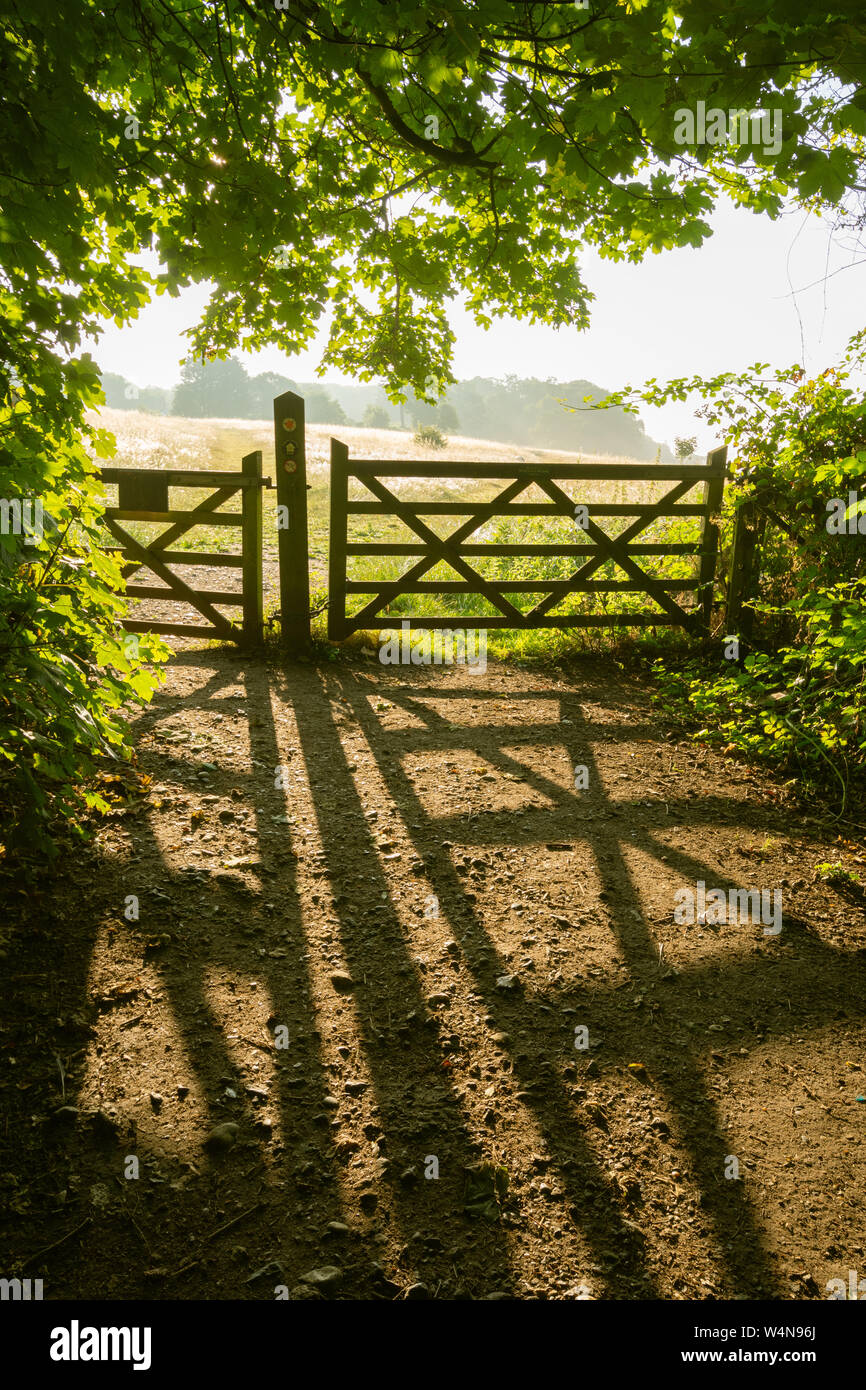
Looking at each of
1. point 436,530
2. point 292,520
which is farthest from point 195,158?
point 436,530

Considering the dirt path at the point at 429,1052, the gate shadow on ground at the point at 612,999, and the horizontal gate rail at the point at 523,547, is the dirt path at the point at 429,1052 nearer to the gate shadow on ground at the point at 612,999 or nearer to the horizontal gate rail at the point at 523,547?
the gate shadow on ground at the point at 612,999

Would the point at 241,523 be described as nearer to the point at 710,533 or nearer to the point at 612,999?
the point at 710,533

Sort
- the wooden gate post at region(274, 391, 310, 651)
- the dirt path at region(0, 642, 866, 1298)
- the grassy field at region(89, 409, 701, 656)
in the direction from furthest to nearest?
the grassy field at region(89, 409, 701, 656) < the wooden gate post at region(274, 391, 310, 651) < the dirt path at region(0, 642, 866, 1298)

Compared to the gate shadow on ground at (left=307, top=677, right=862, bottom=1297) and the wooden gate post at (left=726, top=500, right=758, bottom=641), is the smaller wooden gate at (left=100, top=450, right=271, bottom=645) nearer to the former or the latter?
the gate shadow on ground at (left=307, top=677, right=862, bottom=1297)

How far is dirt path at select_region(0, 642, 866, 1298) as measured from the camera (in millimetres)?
1917

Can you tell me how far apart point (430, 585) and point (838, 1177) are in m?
5.76

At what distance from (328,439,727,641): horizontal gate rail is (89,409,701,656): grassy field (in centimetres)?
27

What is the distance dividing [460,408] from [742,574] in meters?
126

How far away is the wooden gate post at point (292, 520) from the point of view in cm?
656

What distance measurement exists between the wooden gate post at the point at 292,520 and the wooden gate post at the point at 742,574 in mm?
4174

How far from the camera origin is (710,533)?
7.37 m

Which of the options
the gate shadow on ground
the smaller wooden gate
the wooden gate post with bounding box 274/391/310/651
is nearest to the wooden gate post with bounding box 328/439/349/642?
the wooden gate post with bounding box 274/391/310/651

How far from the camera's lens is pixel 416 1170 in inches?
84.4

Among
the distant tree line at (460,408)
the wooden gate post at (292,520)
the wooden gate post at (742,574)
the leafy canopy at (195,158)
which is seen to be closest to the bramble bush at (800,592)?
the wooden gate post at (742,574)
